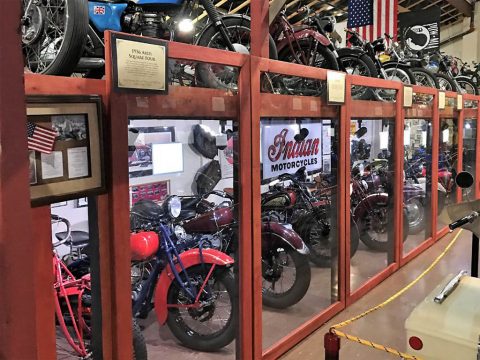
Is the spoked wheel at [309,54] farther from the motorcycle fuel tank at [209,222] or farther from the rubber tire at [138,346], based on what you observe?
the rubber tire at [138,346]

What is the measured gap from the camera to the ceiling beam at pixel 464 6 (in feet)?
40.8

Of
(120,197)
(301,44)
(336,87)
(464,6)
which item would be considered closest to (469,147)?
(301,44)

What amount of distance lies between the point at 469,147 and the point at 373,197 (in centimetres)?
377

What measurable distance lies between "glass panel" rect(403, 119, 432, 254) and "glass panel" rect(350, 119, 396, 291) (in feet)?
2.06

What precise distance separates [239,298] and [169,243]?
1.99 feet

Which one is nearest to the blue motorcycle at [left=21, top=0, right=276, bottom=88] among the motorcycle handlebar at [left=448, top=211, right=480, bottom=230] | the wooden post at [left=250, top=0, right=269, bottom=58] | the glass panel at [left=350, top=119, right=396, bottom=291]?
the wooden post at [left=250, top=0, right=269, bottom=58]

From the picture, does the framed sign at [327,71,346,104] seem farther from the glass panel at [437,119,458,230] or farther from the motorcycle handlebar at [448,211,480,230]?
the glass panel at [437,119,458,230]

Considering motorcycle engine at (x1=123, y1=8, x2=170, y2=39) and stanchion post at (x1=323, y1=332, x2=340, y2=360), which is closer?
stanchion post at (x1=323, y1=332, x2=340, y2=360)

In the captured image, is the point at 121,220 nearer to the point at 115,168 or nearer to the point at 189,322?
the point at 115,168

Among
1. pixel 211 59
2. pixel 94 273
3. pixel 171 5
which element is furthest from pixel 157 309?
pixel 171 5

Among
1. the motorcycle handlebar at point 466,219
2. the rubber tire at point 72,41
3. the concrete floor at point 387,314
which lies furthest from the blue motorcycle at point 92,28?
the concrete floor at point 387,314

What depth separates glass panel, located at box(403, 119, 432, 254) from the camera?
616 centimetres

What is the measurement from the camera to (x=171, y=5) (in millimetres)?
3088

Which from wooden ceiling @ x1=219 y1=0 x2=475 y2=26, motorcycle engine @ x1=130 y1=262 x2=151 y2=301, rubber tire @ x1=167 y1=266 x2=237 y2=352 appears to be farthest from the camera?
wooden ceiling @ x1=219 y1=0 x2=475 y2=26
